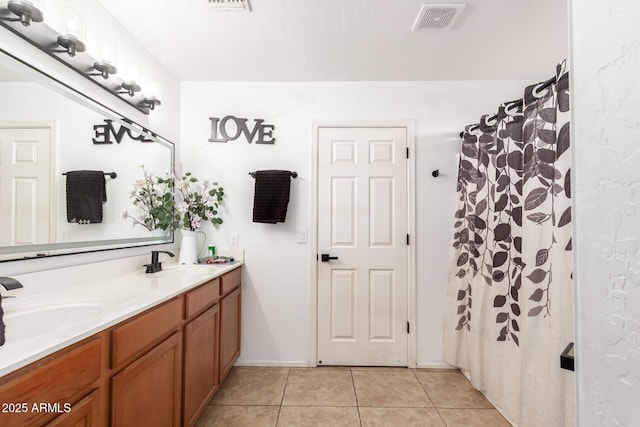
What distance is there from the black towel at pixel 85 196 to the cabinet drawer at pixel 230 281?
0.84 metres

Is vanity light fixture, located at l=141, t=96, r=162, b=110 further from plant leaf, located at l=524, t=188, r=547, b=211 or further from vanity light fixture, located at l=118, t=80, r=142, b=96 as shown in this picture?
plant leaf, located at l=524, t=188, r=547, b=211

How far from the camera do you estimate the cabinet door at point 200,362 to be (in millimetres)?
1568

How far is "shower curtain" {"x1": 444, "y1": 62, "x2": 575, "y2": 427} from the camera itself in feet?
4.66

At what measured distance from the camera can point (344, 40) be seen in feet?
6.58

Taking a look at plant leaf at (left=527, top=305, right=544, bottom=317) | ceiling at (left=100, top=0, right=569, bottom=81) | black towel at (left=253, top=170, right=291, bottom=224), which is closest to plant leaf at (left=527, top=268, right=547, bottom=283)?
plant leaf at (left=527, top=305, right=544, bottom=317)

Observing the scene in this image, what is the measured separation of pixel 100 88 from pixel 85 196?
0.65m

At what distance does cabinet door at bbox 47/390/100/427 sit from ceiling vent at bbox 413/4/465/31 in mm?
2348

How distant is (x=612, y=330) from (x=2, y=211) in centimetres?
185

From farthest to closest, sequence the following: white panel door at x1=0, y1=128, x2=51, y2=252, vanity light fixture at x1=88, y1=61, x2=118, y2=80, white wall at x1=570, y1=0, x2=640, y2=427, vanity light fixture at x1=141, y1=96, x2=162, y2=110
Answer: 1. vanity light fixture at x1=141, y1=96, x2=162, y2=110
2. vanity light fixture at x1=88, y1=61, x2=118, y2=80
3. white panel door at x1=0, y1=128, x2=51, y2=252
4. white wall at x1=570, y1=0, x2=640, y2=427

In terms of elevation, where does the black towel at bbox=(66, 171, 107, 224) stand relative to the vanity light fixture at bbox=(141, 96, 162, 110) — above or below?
below

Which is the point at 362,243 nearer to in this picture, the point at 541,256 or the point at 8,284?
the point at 541,256

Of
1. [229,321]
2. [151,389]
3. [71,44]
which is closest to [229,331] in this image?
[229,321]

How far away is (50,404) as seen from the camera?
807mm

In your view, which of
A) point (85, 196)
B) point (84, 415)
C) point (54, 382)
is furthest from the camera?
point (85, 196)
